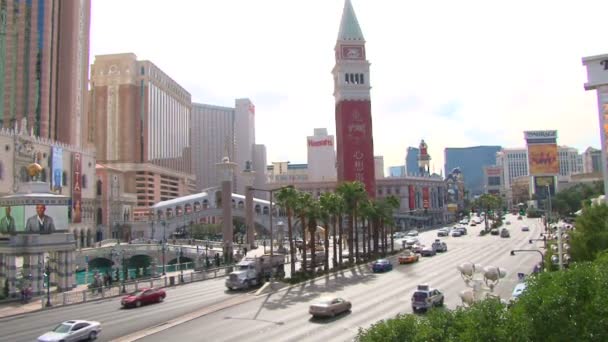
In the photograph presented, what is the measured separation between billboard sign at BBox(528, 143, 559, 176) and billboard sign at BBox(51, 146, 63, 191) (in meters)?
121

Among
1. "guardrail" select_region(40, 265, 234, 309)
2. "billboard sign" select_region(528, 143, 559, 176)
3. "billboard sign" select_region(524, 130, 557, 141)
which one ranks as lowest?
"guardrail" select_region(40, 265, 234, 309)

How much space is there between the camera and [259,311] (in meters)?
33.9

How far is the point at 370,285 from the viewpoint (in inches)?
1747

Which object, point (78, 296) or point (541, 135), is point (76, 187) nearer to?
point (78, 296)

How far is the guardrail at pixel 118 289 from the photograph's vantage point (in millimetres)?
42859

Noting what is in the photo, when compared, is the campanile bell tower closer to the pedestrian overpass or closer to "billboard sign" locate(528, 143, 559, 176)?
the pedestrian overpass

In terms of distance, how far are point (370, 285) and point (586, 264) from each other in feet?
95.9

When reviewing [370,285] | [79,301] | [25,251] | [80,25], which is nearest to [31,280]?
[25,251]

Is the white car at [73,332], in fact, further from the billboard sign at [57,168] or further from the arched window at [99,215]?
the arched window at [99,215]

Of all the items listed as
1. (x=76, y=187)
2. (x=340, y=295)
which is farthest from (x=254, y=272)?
(x=76, y=187)

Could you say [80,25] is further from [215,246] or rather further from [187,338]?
[187,338]

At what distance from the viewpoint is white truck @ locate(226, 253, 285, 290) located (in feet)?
148

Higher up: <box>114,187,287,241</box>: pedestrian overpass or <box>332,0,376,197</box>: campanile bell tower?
<box>332,0,376,197</box>: campanile bell tower

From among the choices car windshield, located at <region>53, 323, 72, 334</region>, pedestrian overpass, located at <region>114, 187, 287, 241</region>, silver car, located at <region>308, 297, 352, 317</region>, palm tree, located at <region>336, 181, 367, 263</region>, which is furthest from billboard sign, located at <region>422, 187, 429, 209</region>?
car windshield, located at <region>53, 323, 72, 334</region>
